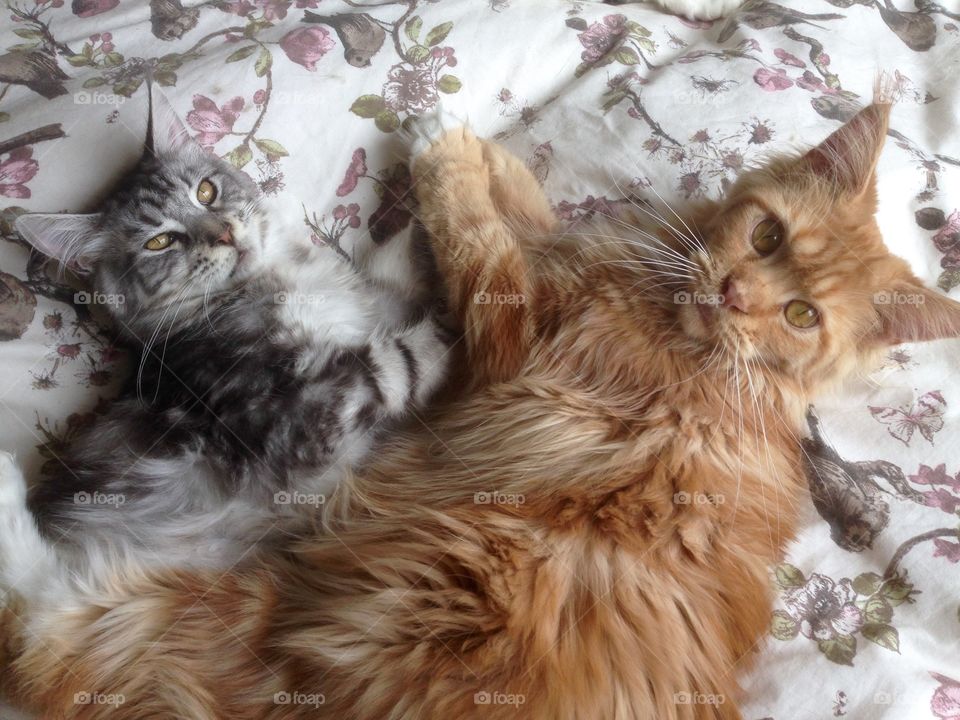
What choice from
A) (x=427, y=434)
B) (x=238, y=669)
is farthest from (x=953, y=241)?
(x=238, y=669)

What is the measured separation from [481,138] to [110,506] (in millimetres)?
1511

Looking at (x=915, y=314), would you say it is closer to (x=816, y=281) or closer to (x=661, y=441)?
(x=816, y=281)

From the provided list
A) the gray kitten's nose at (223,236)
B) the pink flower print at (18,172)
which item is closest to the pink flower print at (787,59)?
the gray kitten's nose at (223,236)

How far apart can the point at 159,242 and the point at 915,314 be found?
194 cm

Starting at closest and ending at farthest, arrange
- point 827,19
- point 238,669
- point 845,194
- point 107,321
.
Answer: point 238,669
point 845,194
point 107,321
point 827,19

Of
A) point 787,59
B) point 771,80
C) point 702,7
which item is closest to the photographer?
point 771,80

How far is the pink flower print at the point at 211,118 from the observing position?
1.99 meters

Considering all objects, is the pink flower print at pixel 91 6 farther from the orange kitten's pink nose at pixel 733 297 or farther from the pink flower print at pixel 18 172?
the orange kitten's pink nose at pixel 733 297

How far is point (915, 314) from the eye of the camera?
1.54 metres

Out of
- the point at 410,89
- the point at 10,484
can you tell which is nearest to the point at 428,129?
the point at 410,89

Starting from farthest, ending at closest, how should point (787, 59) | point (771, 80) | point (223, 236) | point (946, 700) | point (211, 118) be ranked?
point (787, 59) < point (771, 80) < point (211, 118) < point (223, 236) < point (946, 700)

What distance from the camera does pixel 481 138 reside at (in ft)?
6.98

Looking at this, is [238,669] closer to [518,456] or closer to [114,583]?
[114,583]

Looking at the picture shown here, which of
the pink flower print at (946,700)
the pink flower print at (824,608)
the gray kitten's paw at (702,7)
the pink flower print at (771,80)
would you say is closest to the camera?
the pink flower print at (946,700)
